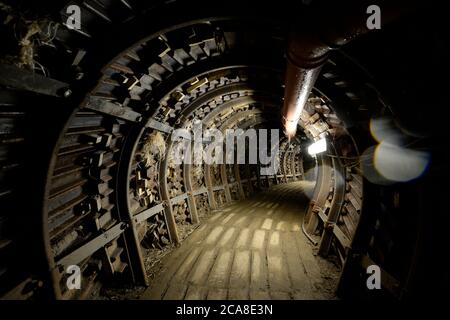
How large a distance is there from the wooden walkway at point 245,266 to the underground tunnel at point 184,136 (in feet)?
0.15

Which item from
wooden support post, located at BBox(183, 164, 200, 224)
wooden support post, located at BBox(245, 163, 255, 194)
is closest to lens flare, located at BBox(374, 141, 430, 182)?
wooden support post, located at BBox(183, 164, 200, 224)

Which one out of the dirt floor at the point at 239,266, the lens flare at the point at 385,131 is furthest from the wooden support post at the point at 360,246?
the lens flare at the point at 385,131

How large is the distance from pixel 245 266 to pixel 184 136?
408 centimetres

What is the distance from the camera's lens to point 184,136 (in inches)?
284

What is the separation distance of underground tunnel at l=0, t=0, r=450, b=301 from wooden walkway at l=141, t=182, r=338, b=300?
5 centimetres

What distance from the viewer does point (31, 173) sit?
280 centimetres

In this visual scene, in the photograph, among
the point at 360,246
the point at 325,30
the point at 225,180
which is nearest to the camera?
the point at 325,30

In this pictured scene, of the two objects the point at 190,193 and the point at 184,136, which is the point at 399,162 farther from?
the point at 190,193

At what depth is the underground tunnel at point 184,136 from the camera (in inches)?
91.7

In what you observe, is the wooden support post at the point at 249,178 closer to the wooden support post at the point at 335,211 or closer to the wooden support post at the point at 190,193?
the wooden support post at the point at 190,193

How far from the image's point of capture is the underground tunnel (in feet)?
7.64

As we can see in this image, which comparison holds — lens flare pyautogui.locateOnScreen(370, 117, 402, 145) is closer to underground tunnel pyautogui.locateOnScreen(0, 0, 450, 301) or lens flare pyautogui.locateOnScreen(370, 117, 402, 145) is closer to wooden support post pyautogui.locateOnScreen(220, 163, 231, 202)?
underground tunnel pyautogui.locateOnScreen(0, 0, 450, 301)

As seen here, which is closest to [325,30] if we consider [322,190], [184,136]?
[184,136]
